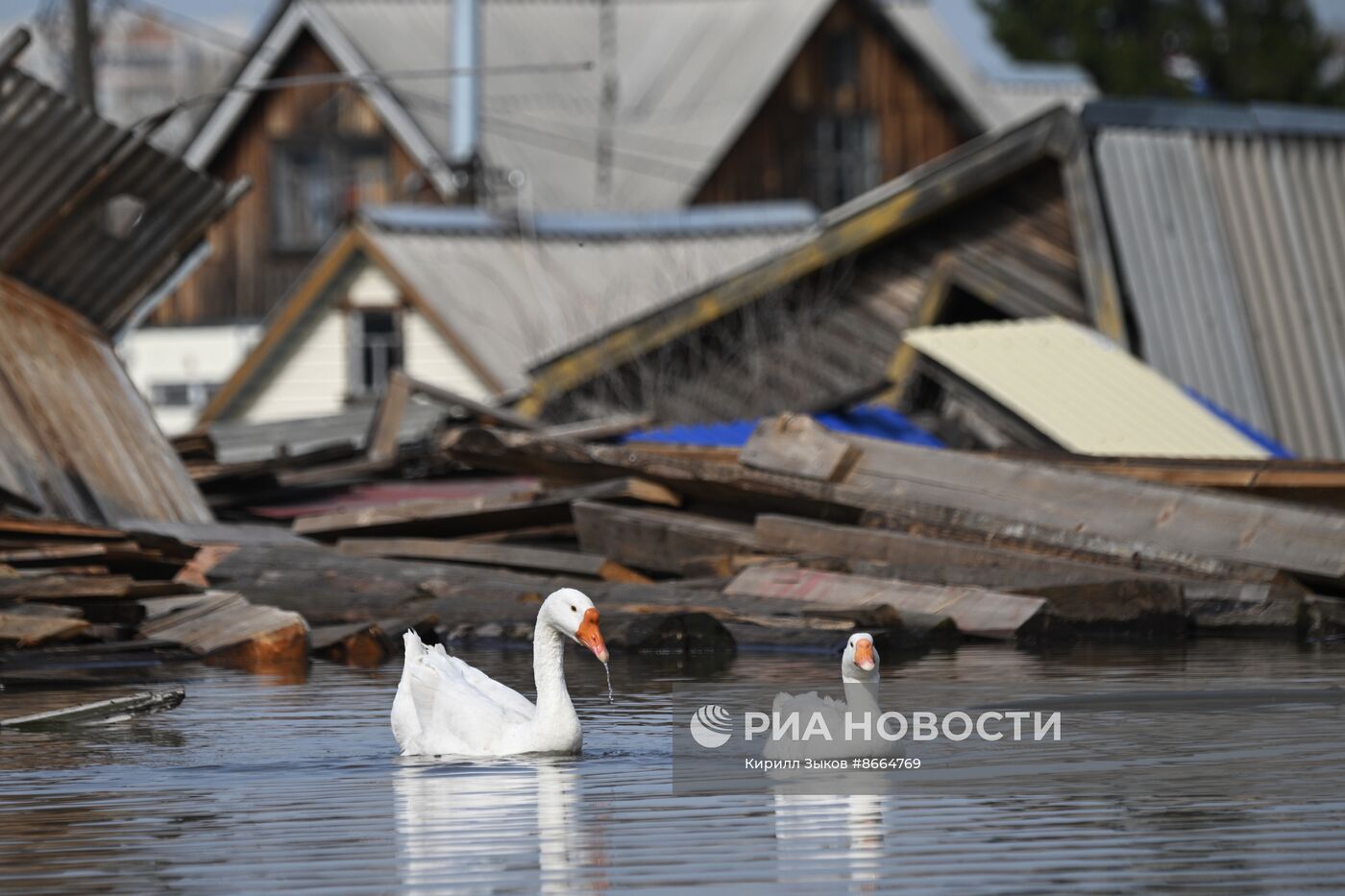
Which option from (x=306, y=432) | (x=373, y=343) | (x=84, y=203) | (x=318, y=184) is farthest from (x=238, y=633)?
(x=318, y=184)

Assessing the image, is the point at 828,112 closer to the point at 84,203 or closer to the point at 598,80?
the point at 598,80

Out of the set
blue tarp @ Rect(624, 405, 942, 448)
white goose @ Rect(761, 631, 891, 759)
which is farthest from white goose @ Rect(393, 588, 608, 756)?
blue tarp @ Rect(624, 405, 942, 448)

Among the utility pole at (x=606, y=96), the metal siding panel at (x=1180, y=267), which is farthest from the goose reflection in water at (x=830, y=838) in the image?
the utility pole at (x=606, y=96)

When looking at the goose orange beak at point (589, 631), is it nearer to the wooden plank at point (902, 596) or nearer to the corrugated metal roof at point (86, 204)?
the wooden plank at point (902, 596)

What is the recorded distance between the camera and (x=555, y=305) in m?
34.6

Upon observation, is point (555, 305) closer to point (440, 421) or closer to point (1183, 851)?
point (440, 421)

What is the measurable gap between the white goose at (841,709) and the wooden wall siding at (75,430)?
7.90 meters

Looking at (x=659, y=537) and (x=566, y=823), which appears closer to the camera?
(x=566, y=823)

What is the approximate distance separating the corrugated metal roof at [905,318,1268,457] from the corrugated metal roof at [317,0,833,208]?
20.9 m

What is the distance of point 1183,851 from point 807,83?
133ft

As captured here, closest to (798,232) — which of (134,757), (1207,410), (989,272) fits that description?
(989,272)

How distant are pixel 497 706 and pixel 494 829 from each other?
2200 mm

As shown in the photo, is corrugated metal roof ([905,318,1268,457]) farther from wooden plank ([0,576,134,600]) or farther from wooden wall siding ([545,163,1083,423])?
wooden plank ([0,576,134,600])

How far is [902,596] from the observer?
47.5 feet
